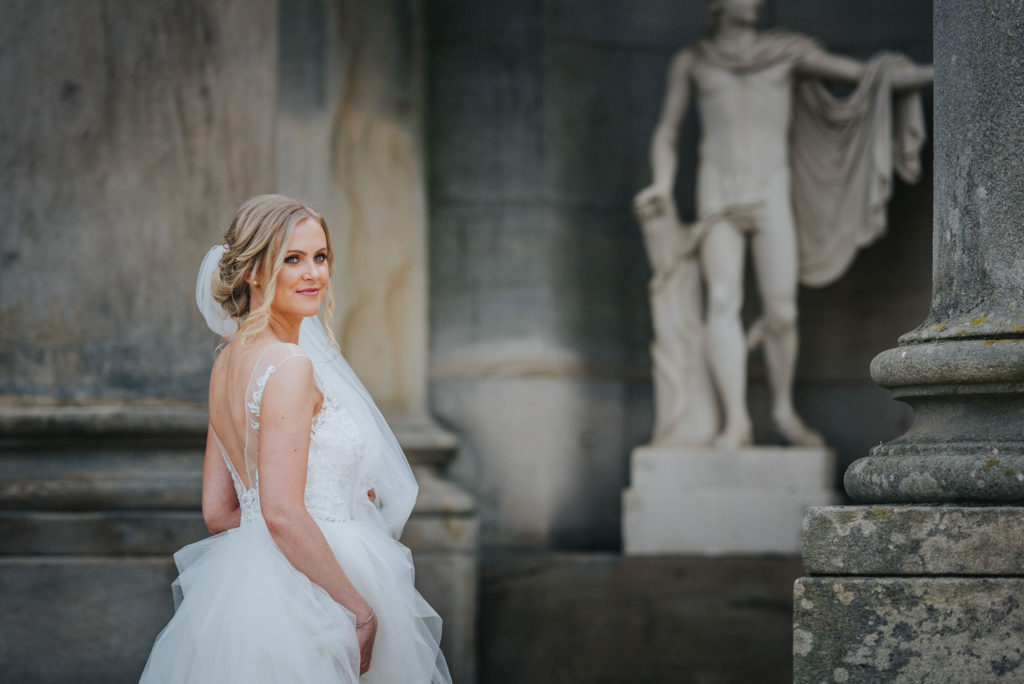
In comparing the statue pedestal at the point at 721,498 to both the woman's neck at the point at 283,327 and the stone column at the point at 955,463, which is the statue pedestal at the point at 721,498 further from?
the woman's neck at the point at 283,327

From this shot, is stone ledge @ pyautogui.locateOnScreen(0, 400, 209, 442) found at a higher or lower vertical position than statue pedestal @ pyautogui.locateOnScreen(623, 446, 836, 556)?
higher

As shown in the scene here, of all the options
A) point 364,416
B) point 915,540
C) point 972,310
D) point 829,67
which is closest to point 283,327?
point 364,416

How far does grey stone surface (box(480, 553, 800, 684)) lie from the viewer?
624cm

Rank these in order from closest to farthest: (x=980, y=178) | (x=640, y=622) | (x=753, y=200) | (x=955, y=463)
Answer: (x=955, y=463) → (x=980, y=178) → (x=640, y=622) → (x=753, y=200)

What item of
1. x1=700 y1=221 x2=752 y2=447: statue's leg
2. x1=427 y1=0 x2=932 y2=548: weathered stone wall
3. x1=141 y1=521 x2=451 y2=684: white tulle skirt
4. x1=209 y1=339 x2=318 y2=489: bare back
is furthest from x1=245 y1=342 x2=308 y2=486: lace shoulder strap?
x1=427 y1=0 x2=932 y2=548: weathered stone wall

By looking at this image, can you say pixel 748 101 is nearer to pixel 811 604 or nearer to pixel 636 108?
pixel 636 108

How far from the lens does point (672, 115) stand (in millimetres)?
6996

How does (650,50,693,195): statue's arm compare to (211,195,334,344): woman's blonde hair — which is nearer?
(211,195,334,344): woman's blonde hair

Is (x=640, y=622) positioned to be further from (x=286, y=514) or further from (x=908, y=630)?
(x=286, y=514)

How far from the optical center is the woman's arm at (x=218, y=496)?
300 cm

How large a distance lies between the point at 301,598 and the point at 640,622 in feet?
12.9

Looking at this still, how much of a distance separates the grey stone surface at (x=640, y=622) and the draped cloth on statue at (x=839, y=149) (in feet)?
5.95

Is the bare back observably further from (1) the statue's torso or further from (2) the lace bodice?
(1) the statue's torso

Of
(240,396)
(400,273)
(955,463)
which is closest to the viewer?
(240,396)
